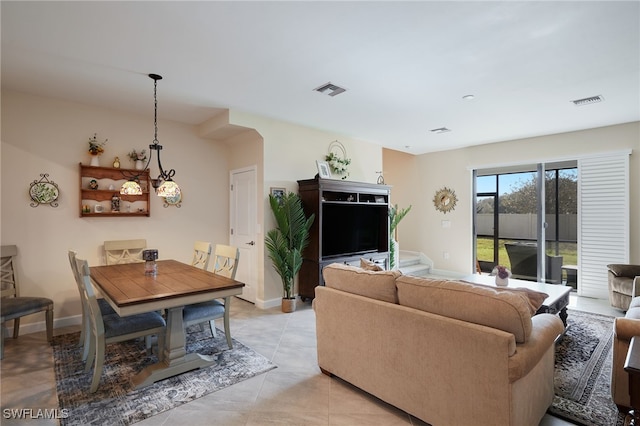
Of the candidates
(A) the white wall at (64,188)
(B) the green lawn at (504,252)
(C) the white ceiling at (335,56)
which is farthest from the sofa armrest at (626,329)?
(A) the white wall at (64,188)

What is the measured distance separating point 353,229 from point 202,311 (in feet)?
9.42

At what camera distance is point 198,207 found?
5.05m

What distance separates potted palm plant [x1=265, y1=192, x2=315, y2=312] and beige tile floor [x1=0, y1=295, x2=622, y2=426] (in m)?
1.13

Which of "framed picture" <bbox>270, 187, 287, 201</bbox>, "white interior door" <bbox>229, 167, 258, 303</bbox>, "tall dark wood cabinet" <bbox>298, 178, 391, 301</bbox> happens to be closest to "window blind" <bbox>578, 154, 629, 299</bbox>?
"tall dark wood cabinet" <bbox>298, 178, 391, 301</bbox>

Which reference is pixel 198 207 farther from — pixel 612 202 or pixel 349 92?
pixel 612 202

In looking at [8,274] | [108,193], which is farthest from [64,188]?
[8,274]

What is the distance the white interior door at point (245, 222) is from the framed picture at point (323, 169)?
105cm

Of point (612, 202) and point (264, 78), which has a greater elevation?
point (264, 78)

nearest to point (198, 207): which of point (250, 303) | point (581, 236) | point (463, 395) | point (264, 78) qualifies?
point (250, 303)

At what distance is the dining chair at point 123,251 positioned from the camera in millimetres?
4121

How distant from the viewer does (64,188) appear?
3.94 m

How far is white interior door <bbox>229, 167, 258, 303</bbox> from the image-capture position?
483 centimetres

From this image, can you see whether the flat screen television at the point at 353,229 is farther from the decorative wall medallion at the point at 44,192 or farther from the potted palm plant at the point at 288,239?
the decorative wall medallion at the point at 44,192

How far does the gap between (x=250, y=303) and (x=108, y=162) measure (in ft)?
9.10
